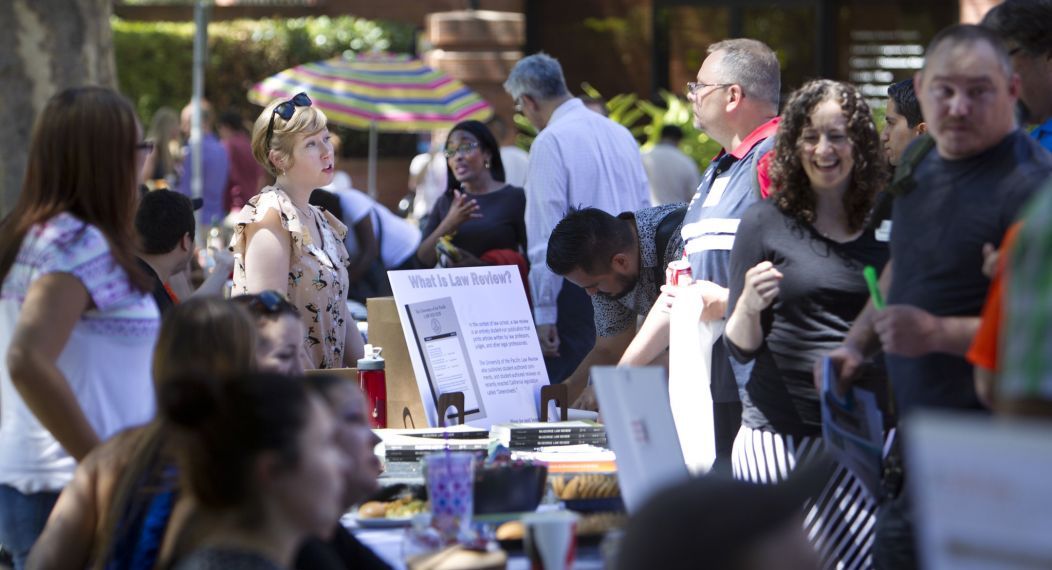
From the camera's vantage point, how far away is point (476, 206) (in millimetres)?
7039

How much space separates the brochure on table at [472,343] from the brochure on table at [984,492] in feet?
9.56

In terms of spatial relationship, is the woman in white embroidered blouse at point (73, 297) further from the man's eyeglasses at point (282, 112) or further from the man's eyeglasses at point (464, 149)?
the man's eyeglasses at point (464, 149)

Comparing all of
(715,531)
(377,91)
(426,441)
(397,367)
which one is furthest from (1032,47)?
(377,91)

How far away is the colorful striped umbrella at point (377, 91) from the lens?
1245cm

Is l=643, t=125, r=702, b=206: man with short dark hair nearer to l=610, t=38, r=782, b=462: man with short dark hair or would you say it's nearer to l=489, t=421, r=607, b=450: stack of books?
l=610, t=38, r=782, b=462: man with short dark hair

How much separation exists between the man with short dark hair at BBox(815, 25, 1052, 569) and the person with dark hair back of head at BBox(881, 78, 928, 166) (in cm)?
201

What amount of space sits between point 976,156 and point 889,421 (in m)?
0.86

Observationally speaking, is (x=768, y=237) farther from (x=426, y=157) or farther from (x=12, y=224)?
(x=426, y=157)

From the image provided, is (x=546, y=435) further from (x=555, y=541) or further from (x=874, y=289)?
(x=555, y=541)

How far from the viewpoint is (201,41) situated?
44.9 ft

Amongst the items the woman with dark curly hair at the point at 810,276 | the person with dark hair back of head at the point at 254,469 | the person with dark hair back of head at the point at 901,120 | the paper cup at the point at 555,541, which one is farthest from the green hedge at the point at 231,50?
the person with dark hair back of head at the point at 254,469

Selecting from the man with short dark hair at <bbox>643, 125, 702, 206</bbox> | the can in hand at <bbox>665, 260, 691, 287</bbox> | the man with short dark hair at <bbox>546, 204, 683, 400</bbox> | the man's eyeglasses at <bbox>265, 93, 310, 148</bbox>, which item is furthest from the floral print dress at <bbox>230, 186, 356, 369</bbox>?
the man with short dark hair at <bbox>643, 125, 702, 206</bbox>

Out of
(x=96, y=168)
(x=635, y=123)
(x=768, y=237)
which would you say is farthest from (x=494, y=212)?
(x=635, y=123)

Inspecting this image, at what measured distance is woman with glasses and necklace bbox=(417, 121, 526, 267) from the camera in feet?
23.1
